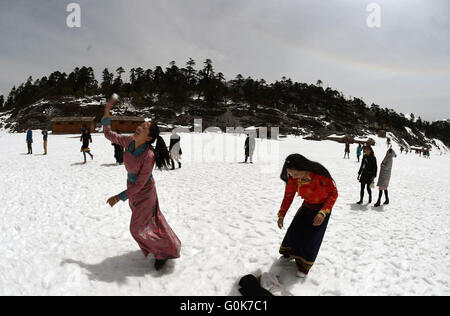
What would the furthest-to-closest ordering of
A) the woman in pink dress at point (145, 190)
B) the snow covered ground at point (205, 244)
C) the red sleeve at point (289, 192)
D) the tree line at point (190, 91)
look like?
the tree line at point (190, 91), the red sleeve at point (289, 192), the snow covered ground at point (205, 244), the woman in pink dress at point (145, 190)

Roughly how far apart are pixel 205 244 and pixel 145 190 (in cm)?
194

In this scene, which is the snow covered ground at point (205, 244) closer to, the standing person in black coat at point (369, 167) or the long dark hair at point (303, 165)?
the standing person in black coat at point (369, 167)

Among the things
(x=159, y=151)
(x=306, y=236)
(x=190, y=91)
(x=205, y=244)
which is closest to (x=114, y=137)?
(x=159, y=151)

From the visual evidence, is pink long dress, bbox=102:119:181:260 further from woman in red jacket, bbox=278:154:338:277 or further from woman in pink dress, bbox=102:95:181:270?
woman in red jacket, bbox=278:154:338:277

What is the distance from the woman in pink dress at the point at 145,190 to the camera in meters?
A: 3.39

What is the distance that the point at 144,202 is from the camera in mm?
3543

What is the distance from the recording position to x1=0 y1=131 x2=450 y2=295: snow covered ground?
11.5 ft

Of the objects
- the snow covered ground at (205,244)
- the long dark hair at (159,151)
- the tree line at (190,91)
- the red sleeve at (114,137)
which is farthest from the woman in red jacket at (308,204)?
the tree line at (190,91)

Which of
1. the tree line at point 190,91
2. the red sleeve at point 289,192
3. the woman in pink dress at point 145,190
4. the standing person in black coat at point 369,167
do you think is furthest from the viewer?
the tree line at point 190,91

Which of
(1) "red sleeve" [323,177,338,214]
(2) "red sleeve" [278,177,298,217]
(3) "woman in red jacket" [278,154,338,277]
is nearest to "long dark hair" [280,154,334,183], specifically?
(3) "woman in red jacket" [278,154,338,277]

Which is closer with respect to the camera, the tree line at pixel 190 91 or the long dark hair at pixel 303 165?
the long dark hair at pixel 303 165

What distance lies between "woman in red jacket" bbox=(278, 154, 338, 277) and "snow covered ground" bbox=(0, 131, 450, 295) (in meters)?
→ 0.45

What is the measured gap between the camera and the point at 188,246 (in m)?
4.67
